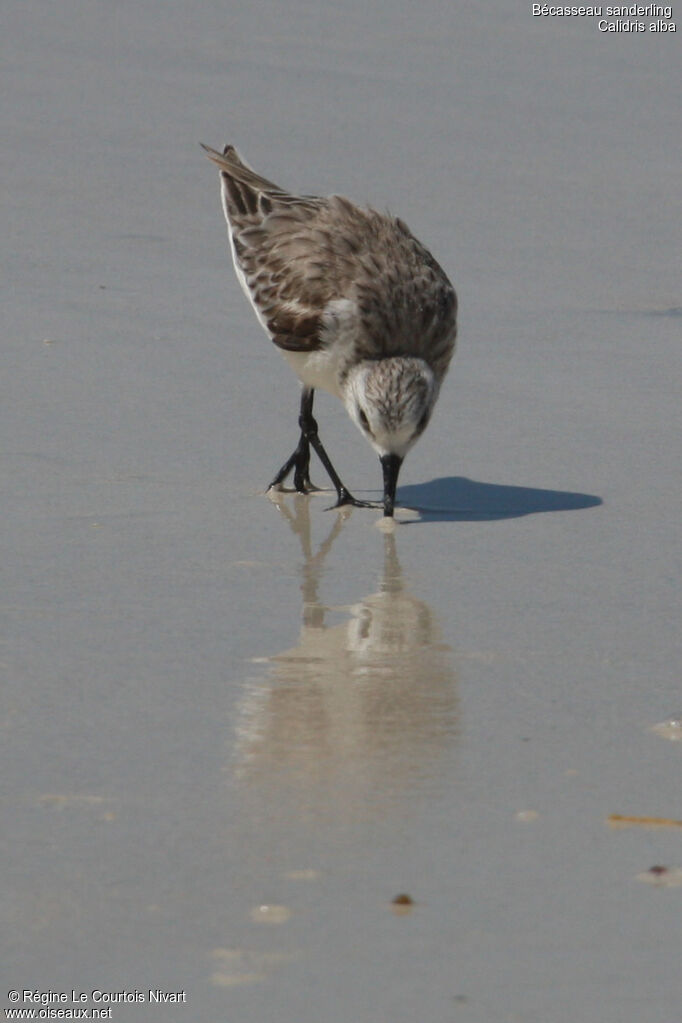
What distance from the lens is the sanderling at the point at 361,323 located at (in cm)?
638

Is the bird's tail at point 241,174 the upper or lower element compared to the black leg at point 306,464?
upper

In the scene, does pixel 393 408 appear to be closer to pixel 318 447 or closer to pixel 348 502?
pixel 348 502

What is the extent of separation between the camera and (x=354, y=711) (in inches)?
169

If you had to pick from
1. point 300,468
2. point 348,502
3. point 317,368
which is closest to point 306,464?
point 300,468

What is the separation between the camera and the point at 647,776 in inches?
154

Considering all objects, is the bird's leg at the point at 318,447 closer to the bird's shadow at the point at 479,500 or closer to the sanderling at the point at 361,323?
the sanderling at the point at 361,323

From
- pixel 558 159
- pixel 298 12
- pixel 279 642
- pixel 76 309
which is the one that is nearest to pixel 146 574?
pixel 279 642

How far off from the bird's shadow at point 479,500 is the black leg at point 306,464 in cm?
20

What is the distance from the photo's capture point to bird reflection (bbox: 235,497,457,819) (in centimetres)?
381

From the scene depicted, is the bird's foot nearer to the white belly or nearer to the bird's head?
the bird's head

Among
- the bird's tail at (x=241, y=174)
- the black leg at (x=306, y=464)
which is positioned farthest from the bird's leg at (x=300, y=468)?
the bird's tail at (x=241, y=174)

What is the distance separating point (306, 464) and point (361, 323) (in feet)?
1.82

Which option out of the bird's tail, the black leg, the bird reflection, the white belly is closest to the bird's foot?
the black leg

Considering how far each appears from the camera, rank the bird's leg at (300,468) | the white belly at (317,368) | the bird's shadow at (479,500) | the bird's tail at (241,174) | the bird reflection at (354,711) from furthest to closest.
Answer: the bird's tail at (241,174)
the white belly at (317,368)
the bird's leg at (300,468)
the bird's shadow at (479,500)
the bird reflection at (354,711)
